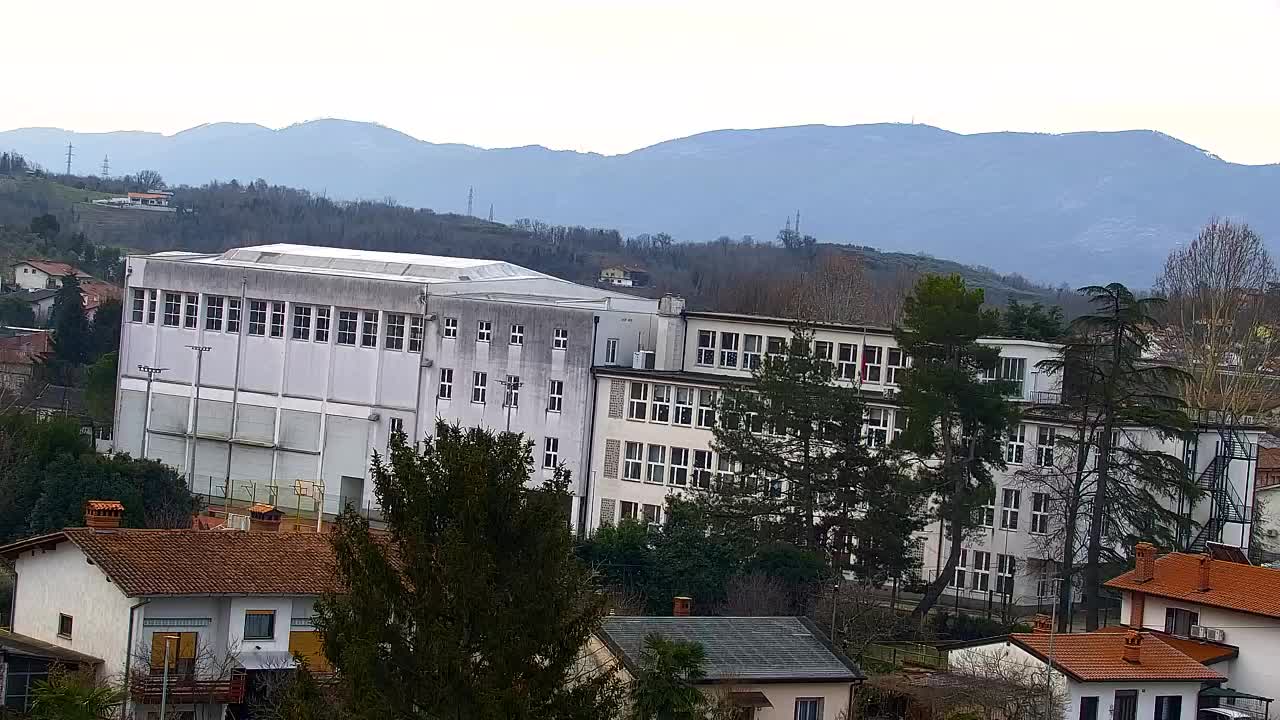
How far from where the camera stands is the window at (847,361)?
180 feet

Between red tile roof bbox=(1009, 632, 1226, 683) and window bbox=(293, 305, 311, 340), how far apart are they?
35897 mm

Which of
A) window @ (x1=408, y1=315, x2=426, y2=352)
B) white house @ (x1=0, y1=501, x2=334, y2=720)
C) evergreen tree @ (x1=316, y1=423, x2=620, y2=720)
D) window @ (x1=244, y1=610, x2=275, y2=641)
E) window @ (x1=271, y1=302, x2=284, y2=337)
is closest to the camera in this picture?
evergreen tree @ (x1=316, y1=423, x2=620, y2=720)

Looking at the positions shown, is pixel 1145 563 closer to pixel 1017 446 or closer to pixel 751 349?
pixel 1017 446

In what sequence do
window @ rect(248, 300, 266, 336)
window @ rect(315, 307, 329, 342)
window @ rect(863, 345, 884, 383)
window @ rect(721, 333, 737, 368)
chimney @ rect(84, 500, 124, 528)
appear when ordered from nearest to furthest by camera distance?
chimney @ rect(84, 500, 124, 528)
window @ rect(863, 345, 884, 383)
window @ rect(721, 333, 737, 368)
window @ rect(315, 307, 329, 342)
window @ rect(248, 300, 266, 336)

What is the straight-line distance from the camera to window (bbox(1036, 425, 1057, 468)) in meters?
48.6

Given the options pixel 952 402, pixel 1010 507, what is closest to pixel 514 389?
pixel 1010 507

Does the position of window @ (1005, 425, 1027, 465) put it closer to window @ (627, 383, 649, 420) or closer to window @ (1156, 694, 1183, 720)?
window @ (627, 383, 649, 420)

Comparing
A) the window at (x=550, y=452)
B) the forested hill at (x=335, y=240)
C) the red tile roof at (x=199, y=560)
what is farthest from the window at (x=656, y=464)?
the forested hill at (x=335, y=240)

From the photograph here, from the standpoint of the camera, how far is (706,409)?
2117 inches

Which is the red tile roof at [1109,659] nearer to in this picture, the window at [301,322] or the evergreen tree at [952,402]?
the evergreen tree at [952,402]

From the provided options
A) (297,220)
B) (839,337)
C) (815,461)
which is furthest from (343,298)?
(297,220)

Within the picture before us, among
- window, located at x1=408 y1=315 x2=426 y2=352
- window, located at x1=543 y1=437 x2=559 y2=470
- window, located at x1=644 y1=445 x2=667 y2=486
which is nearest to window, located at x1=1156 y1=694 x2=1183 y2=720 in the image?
window, located at x1=644 y1=445 x2=667 y2=486

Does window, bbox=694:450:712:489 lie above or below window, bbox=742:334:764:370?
below

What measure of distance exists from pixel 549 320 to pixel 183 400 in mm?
15284
